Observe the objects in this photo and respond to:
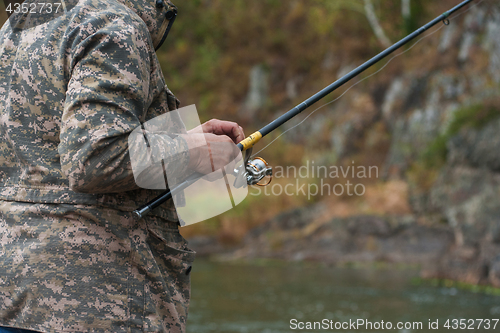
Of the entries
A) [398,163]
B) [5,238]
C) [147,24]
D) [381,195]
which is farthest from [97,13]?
[398,163]

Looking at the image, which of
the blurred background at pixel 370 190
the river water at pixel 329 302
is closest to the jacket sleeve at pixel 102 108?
the river water at pixel 329 302

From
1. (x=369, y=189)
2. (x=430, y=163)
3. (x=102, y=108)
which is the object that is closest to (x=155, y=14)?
(x=102, y=108)

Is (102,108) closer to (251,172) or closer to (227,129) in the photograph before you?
(227,129)

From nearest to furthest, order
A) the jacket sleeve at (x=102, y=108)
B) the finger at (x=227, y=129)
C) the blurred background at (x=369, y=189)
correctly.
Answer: the jacket sleeve at (x=102, y=108), the finger at (x=227, y=129), the blurred background at (x=369, y=189)

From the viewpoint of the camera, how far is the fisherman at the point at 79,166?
1.04 m

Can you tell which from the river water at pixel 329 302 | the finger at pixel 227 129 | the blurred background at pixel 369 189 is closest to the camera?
the finger at pixel 227 129

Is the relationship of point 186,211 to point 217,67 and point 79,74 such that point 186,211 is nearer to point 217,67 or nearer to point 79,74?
point 79,74

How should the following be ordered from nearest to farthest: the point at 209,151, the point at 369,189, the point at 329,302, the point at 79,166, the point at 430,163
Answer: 1. the point at 79,166
2. the point at 209,151
3. the point at 329,302
4. the point at 430,163
5. the point at 369,189

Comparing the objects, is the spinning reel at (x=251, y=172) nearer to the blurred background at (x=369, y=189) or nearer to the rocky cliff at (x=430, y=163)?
the blurred background at (x=369, y=189)

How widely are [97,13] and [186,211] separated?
0.56 metres

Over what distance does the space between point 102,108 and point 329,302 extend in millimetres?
4707

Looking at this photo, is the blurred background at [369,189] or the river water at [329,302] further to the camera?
the blurred background at [369,189]

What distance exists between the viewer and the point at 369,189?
35.4 ft

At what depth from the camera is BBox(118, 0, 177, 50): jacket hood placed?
3.97ft
